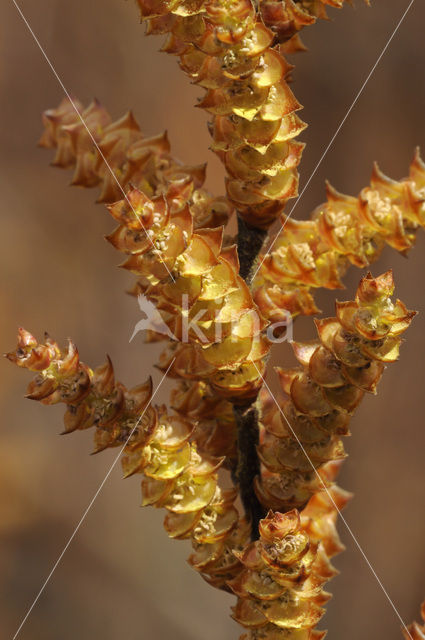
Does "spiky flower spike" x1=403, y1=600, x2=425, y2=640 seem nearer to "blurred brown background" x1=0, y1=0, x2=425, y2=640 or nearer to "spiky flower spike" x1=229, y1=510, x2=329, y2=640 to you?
"spiky flower spike" x1=229, y1=510, x2=329, y2=640

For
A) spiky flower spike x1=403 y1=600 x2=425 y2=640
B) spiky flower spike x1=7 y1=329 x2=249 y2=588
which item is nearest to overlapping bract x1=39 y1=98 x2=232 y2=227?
spiky flower spike x1=7 y1=329 x2=249 y2=588

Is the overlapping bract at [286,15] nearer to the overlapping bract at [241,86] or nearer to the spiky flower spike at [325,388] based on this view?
the overlapping bract at [241,86]

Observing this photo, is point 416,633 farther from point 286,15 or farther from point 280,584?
point 286,15

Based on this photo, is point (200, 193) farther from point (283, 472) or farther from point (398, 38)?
point (398, 38)

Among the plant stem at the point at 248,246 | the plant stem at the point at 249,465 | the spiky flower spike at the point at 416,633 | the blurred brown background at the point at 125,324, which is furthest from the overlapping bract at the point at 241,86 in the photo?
the blurred brown background at the point at 125,324

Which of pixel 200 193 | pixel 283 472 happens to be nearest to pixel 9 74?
pixel 200 193
